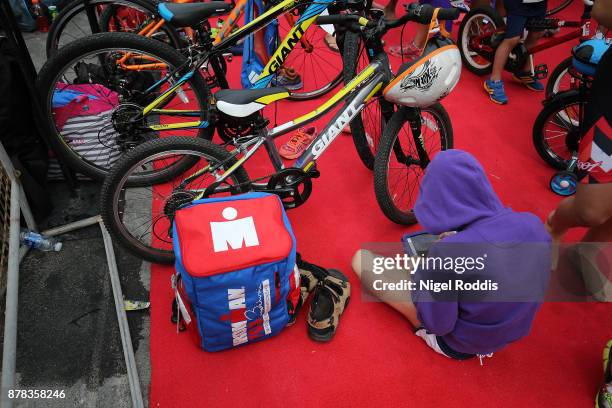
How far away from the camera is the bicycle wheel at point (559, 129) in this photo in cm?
281

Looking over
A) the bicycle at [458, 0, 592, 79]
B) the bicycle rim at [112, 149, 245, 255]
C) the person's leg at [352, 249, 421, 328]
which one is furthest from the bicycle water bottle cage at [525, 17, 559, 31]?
the bicycle rim at [112, 149, 245, 255]

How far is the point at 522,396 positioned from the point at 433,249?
84 cm

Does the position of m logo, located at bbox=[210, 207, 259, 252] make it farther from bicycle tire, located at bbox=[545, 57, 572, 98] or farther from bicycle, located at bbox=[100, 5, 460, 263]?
bicycle tire, located at bbox=[545, 57, 572, 98]

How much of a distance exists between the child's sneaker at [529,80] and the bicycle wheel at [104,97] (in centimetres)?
276

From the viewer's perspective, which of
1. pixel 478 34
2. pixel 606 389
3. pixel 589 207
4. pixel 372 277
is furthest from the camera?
pixel 478 34

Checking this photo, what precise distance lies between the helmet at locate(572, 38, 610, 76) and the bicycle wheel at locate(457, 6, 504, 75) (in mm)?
1382

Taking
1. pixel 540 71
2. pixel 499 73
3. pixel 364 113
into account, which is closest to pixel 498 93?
pixel 499 73

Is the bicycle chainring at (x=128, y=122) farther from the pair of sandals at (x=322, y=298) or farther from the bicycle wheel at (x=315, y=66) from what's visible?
the bicycle wheel at (x=315, y=66)

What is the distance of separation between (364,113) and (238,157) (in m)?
1.06

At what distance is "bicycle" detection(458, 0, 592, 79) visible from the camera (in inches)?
136

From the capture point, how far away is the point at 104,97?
2684mm

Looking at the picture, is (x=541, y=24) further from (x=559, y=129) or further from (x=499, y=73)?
(x=559, y=129)

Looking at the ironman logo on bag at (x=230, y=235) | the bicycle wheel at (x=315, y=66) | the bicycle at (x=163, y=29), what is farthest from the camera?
the bicycle wheel at (x=315, y=66)

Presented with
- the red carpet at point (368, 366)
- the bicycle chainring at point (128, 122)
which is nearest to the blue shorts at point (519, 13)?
the red carpet at point (368, 366)
